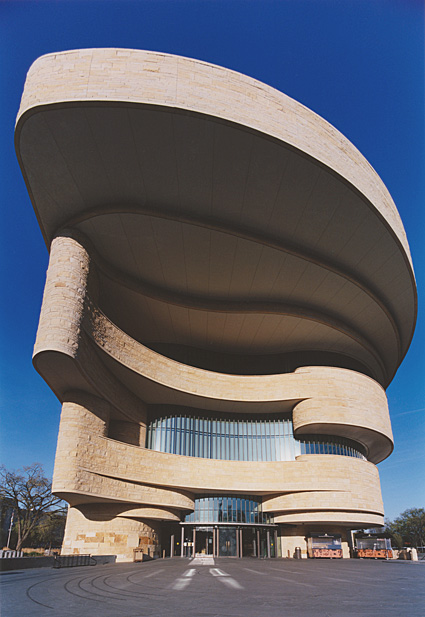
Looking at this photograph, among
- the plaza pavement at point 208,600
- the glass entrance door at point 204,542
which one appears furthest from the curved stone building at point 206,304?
the plaza pavement at point 208,600

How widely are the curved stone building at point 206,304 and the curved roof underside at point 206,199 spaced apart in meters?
0.10

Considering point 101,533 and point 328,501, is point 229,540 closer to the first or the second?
point 328,501

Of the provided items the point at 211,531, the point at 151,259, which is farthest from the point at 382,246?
the point at 211,531

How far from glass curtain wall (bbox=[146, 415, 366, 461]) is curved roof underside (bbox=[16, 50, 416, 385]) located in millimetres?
6809

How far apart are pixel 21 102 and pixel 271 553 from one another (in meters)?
30.7

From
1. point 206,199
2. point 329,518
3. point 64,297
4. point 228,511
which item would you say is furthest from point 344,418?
point 64,297

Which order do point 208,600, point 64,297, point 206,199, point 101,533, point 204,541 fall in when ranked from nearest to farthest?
point 208,600
point 64,297
point 206,199
point 101,533
point 204,541

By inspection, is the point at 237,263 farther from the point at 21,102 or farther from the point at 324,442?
the point at 324,442

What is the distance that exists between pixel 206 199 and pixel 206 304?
8.17 m

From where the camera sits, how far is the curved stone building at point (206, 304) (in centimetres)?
1831

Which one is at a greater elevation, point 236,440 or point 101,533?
point 236,440

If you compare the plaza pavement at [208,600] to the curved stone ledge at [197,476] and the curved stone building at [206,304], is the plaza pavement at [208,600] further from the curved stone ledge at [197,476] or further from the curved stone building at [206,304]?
the curved stone ledge at [197,476]

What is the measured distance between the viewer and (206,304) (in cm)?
2744

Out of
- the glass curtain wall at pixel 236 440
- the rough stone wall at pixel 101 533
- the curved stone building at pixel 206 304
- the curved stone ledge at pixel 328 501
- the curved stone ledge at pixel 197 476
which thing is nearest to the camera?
the curved stone building at pixel 206 304
